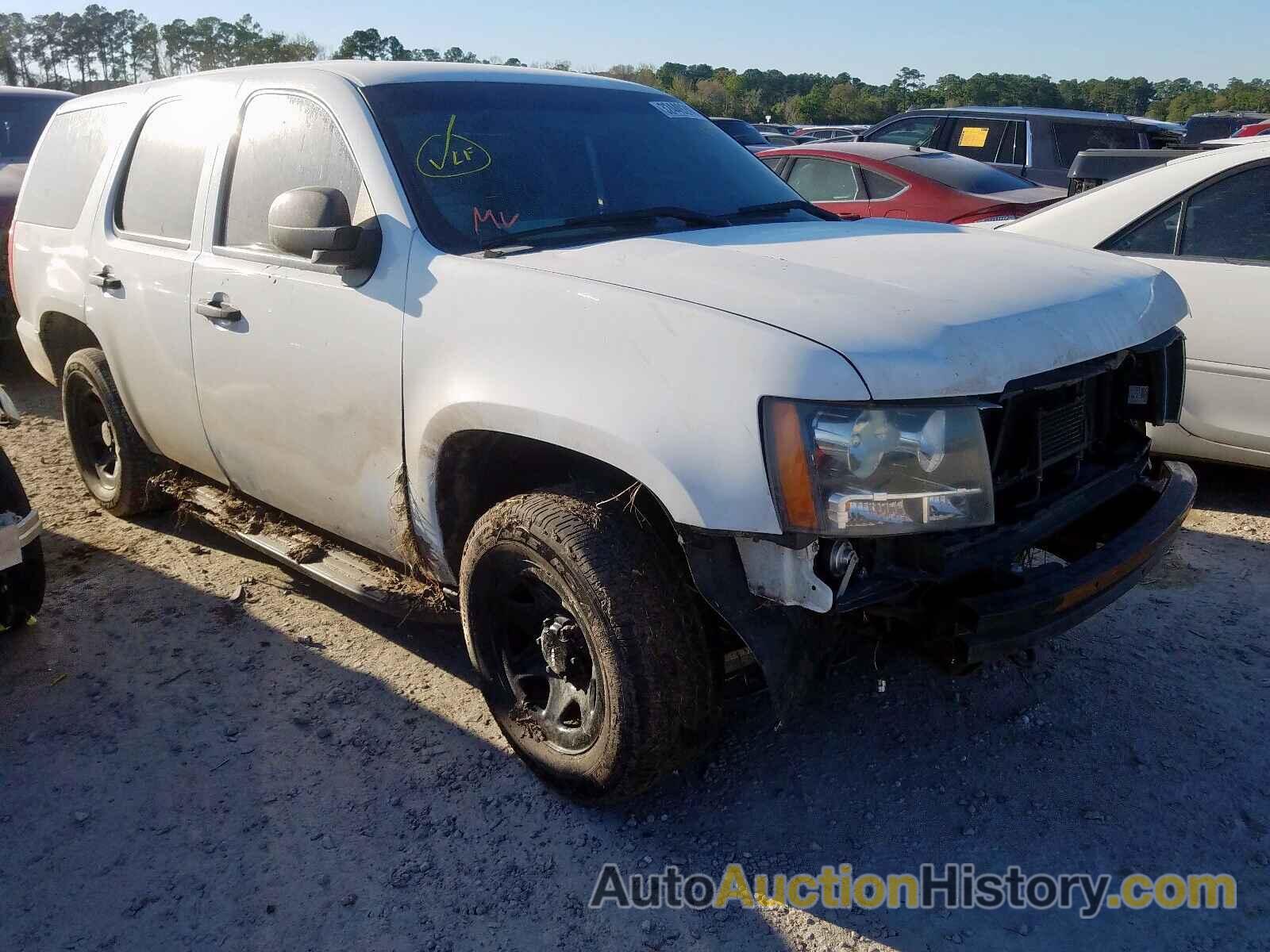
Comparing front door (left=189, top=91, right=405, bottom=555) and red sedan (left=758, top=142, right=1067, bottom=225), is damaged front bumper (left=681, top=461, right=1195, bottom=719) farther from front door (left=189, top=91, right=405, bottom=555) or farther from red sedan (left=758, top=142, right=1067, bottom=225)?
red sedan (left=758, top=142, right=1067, bottom=225)

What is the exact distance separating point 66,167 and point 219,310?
6.18ft

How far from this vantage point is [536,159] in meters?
3.18

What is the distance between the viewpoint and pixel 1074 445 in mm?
2725

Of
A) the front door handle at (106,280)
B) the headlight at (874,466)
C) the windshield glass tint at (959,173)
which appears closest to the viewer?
the headlight at (874,466)

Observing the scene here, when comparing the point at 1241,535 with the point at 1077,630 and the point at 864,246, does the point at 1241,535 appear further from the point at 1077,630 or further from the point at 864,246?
the point at 864,246

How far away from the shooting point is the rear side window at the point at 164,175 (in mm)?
3760

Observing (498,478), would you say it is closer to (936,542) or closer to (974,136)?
(936,542)

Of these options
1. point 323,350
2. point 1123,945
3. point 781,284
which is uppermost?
point 781,284

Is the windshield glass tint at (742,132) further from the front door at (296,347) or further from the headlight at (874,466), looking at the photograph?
the headlight at (874,466)

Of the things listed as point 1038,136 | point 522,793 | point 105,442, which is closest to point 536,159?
point 522,793

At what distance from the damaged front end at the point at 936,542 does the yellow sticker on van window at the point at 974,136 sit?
911 centimetres

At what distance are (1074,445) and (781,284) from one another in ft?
3.13

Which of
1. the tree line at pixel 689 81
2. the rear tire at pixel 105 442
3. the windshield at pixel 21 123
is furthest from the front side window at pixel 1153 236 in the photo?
the tree line at pixel 689 81

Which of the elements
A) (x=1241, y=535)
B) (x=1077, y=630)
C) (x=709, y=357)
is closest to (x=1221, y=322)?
(x=1241, y=535)
